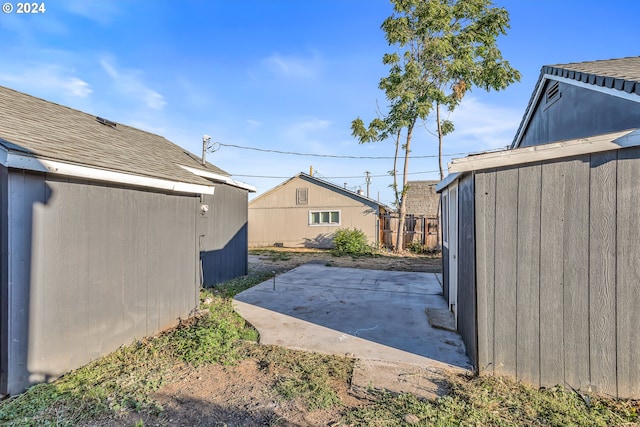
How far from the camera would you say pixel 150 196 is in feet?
12.9

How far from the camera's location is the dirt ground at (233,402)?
2.28 metres

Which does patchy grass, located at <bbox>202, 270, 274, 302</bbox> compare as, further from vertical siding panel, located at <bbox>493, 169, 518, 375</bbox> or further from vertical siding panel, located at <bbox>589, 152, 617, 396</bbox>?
vertical siding panel, located at <bbox>589, 152, 617, 396</bbox>

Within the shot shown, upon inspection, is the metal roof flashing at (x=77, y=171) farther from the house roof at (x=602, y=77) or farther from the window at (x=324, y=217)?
the window at (x=324, y=217)

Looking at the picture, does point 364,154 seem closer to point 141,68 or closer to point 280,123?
point 280,123

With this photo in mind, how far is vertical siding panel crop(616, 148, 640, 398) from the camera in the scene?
247 centimetres

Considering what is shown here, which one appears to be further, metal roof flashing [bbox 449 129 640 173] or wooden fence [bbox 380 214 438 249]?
wooden fence [bbox 380 214 438 249]

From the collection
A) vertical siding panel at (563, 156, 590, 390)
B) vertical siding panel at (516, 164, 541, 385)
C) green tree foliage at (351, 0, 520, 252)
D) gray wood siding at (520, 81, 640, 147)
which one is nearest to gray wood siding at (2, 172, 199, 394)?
vertical siding panel at (516, 164, 541, 385)

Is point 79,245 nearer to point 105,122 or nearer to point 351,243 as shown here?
point 105,122

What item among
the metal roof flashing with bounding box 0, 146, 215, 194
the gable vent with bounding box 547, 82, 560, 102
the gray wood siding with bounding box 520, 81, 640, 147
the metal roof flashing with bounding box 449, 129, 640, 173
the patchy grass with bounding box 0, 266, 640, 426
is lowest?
the patchy grass with bounding box 0, 266, 640, 426

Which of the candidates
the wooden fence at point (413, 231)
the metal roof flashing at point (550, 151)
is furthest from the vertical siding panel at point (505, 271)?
the wooden fence at point (413, 231)

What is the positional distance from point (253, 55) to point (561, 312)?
32.5 ft

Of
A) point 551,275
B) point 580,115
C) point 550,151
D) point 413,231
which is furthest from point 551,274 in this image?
point 413,231

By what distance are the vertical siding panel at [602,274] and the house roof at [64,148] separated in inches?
185

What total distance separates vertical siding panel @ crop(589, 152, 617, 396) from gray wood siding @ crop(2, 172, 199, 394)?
15.6 feet
